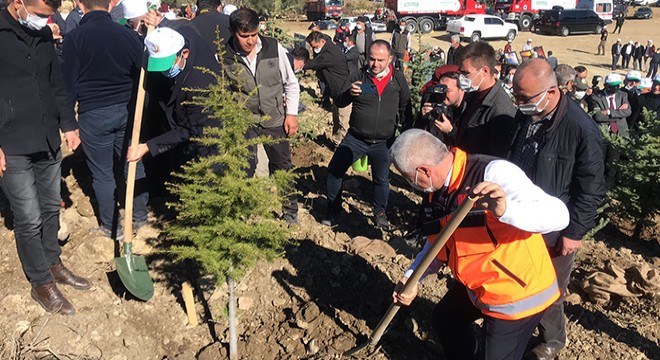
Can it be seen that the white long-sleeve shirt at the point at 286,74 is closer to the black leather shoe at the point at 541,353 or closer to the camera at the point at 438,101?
the camera at the point at 438,101

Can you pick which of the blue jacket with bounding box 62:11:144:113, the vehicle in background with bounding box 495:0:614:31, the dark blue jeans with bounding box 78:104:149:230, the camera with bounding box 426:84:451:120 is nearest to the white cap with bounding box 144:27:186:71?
the blue jacket with bounding box 62:11:144:113

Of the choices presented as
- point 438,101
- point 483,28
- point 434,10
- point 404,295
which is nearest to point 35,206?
point 404,295

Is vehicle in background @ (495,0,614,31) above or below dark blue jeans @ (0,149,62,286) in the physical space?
above

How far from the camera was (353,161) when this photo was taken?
17.9 ft

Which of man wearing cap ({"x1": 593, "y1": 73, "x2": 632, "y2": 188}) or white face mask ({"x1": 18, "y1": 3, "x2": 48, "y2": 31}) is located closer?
white face mask ({"x1": 18, "y1": 3, "x2": 48, "y2": 31})

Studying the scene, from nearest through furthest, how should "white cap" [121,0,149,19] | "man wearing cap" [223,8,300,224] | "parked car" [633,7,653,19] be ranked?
"man wearing cap" [223,8,300,224]
"white cap" [121,0,149,19]
"parked car" [633,7,653,19]

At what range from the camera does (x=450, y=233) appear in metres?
2.53

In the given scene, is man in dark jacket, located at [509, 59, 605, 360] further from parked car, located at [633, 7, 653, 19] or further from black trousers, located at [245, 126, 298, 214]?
parked car, located at [633, 7, 653, 19]

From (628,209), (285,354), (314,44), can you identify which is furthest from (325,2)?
(285,354)

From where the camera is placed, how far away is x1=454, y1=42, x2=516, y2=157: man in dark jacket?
4.19 meters

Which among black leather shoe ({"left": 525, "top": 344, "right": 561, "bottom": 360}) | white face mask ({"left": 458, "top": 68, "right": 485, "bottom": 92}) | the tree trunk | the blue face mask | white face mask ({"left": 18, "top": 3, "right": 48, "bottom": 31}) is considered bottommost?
black leather shoe ({"left": 525, "top": 344, "right": 561, "bottom": 360})

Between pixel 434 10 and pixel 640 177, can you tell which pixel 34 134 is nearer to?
pixel 640 177

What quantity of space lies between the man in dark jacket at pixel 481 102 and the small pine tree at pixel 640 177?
271 cm

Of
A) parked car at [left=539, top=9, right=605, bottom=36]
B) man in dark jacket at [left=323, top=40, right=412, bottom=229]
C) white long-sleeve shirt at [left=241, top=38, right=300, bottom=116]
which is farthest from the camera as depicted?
parked car at [left=539, top=9, right=605, bottom=36]
